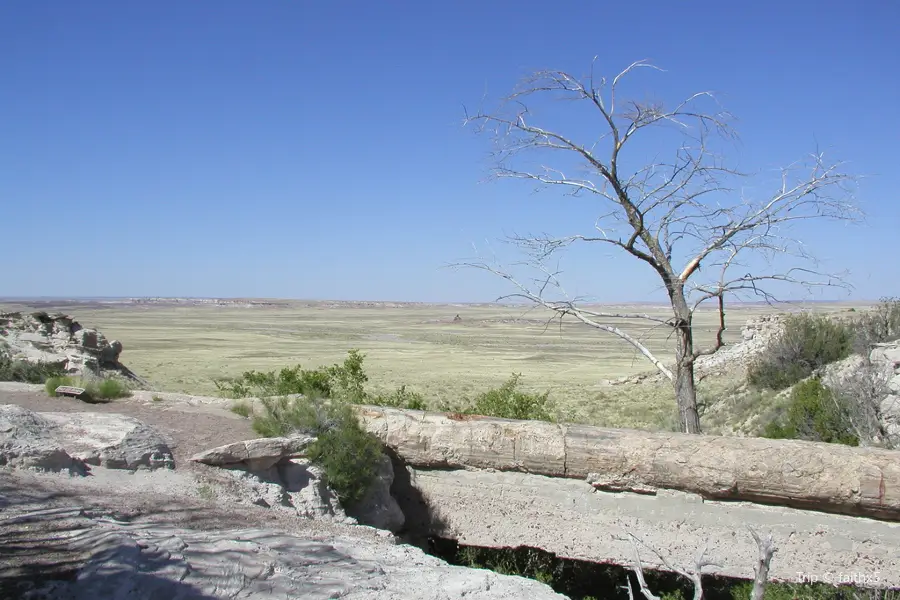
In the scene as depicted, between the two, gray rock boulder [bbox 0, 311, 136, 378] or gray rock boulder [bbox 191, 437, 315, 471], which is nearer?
gray rock boulder [bbox 191, 437, 315, 471]

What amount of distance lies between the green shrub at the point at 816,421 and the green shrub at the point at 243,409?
25.9ft

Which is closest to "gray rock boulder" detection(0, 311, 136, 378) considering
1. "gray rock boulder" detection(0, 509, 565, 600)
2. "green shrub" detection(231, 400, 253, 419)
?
"green shrub" detection(231, 400, 253, 419)

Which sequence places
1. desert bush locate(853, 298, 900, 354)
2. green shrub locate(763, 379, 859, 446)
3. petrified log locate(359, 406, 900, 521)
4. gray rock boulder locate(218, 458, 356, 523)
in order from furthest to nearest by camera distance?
desert bush locate(853, 298, 900, 354)
green shrub locate(763, 379, 859, 446)
gray rock boulder locate(218, 458, 356, 523)
petrified log locate(359, 406, 900, 521)

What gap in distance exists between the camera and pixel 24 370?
42.1 feet

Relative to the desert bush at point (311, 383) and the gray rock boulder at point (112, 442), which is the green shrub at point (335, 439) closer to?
the gray rock boulder at point (112, 442)

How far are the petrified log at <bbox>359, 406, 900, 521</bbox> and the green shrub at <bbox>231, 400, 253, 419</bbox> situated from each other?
1801mm

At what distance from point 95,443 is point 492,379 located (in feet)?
73.1

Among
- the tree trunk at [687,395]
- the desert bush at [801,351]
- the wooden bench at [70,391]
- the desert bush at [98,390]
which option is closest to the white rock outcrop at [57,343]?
the desert bush at [98,390]

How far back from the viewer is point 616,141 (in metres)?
7.36

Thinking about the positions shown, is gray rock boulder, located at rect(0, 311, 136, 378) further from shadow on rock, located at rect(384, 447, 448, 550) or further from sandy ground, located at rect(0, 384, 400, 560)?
shadow on rock, located at rect(384, 447, 448, 550)

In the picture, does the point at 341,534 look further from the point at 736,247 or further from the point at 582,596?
the point at 736,247

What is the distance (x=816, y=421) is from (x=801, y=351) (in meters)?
5.59

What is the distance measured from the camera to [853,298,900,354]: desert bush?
40.8ft

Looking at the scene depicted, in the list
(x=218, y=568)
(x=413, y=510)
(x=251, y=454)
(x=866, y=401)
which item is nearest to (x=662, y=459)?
(x=413, y=510)
